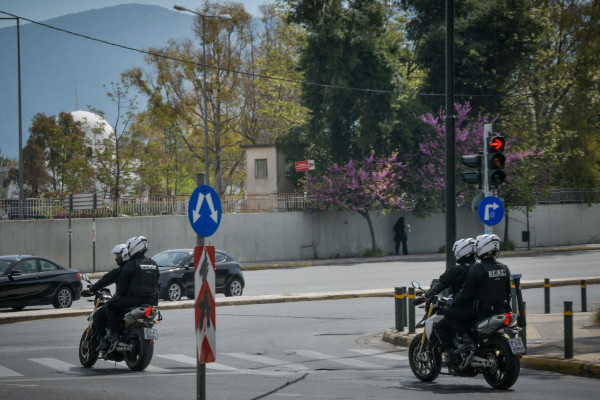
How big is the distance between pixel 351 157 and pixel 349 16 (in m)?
7.36

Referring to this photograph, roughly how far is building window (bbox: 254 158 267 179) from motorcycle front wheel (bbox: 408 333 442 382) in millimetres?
40871

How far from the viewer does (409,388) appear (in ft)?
35.3

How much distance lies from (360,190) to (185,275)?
21366 mm

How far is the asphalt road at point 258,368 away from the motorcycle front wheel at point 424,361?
0.39 feet

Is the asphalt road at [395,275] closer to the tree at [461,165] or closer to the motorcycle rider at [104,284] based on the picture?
the tree at [461,165]

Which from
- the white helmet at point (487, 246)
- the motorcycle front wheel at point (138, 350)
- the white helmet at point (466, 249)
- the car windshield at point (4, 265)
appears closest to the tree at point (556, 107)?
the car windshield at point (4, 265)

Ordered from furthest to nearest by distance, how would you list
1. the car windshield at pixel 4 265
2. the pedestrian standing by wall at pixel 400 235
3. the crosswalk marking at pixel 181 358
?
1. the pedestrian standing by wall at pixel 400 235
2. the car windshield at pixel 4 265
3. the crosswalk marking at pixel 181 358

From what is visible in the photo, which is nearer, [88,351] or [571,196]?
[88,351]

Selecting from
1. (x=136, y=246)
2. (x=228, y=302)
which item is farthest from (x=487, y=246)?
(x=228, y=302)

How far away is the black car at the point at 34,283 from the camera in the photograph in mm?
22141

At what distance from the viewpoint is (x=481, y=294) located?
422 inches

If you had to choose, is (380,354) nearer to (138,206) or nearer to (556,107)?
(138,206)

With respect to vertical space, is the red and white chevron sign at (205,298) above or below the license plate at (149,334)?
above

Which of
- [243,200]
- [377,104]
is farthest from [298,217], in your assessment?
[377,104]
